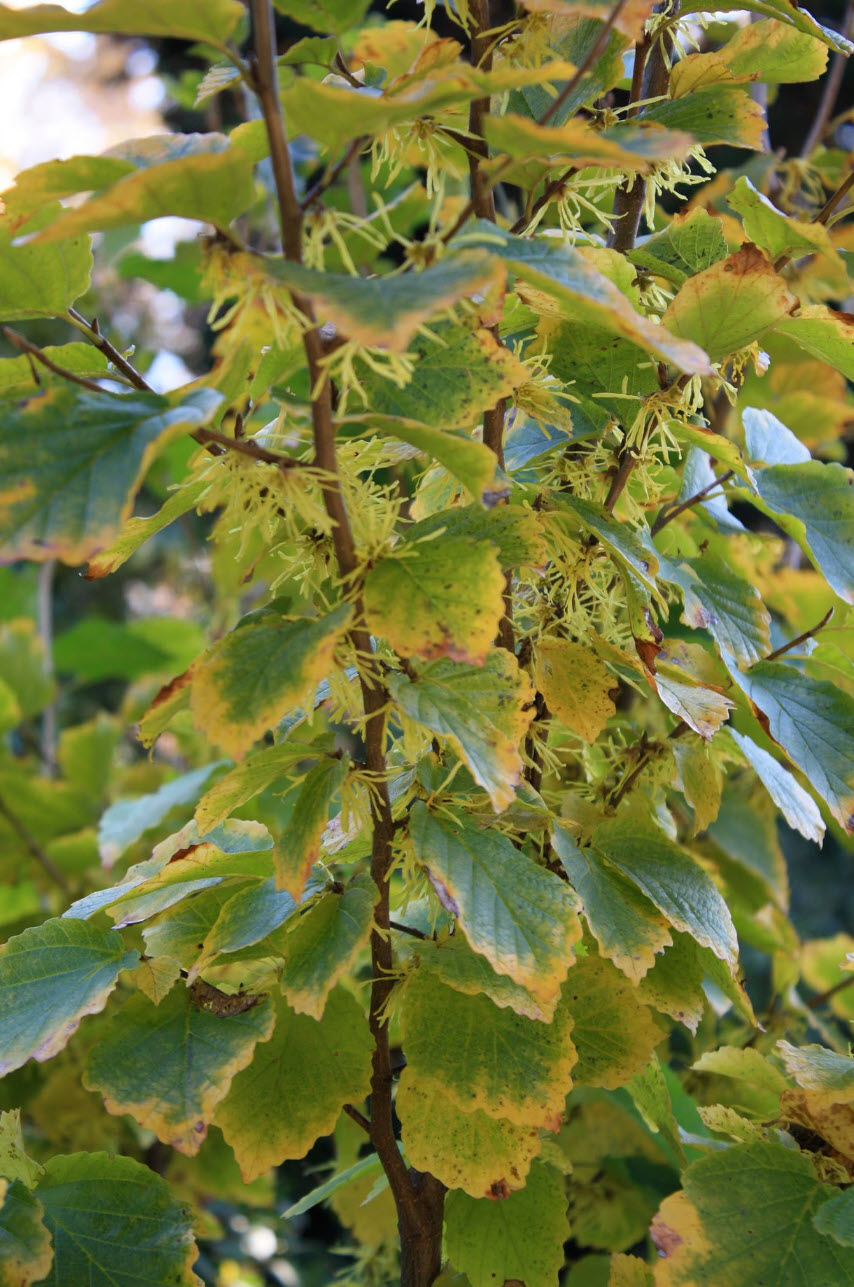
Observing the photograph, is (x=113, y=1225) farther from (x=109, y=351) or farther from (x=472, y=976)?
(x=109, y=351)

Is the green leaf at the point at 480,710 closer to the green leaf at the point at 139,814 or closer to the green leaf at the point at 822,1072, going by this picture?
the green leaf at the point at 822,1072

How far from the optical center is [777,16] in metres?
0.45

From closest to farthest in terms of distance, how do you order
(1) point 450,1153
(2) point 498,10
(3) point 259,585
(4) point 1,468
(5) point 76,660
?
(4) point 1,468 < (1) point 450,1153 < (2) point 498,10 < (5) point 76,660 < (3) point 259,585

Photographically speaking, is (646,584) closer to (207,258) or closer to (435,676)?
(435,676)

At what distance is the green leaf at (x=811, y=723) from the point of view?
47cm

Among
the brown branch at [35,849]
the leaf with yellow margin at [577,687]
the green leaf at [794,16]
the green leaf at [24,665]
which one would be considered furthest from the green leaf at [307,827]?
the green leaf at [24,665]

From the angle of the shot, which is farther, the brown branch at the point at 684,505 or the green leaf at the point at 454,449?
the brown branch at the point at 684,505

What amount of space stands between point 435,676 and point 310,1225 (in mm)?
1308

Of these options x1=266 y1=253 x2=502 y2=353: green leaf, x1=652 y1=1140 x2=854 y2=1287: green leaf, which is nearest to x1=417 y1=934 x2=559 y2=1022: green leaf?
x1=652 y1=1140 x2=854 y2=1287: green leaf

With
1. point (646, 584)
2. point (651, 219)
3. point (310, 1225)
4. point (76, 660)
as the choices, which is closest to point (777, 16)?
point (651, 219)

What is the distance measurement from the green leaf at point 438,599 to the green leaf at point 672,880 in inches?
6.7

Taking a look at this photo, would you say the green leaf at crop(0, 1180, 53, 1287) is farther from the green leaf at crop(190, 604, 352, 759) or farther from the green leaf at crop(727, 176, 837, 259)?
the green leaf at crop(727, 176, 837, 259)

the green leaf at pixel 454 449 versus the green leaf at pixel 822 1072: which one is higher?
the green leaf at pixel 454 449

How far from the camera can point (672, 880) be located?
463mm
